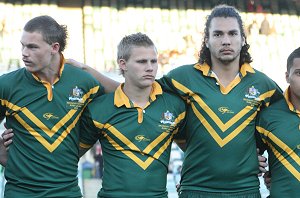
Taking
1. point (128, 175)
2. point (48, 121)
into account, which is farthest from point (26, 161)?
point (128, 175)

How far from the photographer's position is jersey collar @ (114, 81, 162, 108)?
167 inches

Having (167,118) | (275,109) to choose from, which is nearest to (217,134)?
(167,118)

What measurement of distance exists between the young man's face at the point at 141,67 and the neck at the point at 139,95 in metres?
0.03

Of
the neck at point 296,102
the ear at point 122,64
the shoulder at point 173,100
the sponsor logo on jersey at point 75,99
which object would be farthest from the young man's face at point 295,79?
the sponsor logo on jersey at point 75,99

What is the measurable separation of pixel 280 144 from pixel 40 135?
1596 mm

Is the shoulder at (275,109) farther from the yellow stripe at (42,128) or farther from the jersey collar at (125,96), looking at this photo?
the yellow stripe at (42,128)

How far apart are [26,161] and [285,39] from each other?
13927 millimetres

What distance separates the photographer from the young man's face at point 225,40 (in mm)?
4332

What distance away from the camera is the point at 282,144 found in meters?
4.27

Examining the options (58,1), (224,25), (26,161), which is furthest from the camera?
(58,1)

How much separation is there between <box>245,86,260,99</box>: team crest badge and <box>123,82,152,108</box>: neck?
0.69 m

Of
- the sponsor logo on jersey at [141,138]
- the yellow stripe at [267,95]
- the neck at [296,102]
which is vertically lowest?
the sponsor logo on jersey at [141,138]

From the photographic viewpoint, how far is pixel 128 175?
4.12 metres

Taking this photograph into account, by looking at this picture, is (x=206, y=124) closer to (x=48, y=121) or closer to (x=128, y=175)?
(x=128, y=175)
